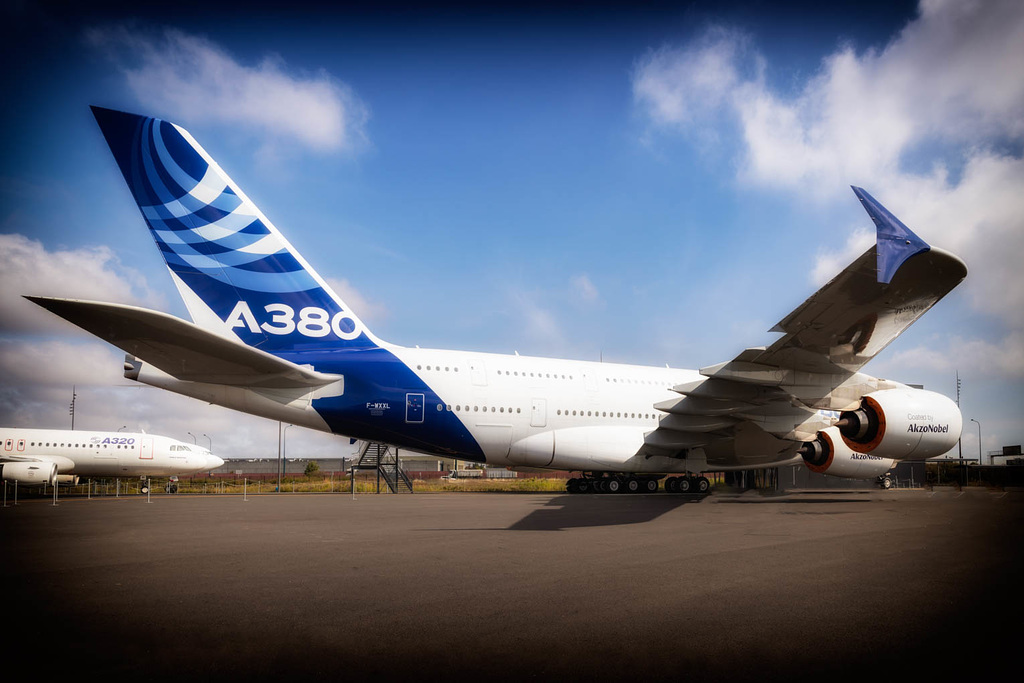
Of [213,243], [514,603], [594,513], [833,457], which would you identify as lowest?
[594,513]

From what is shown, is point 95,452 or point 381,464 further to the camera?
point 95,452

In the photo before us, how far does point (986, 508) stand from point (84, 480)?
147 feet

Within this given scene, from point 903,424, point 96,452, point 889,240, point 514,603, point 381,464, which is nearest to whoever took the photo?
point 514,603

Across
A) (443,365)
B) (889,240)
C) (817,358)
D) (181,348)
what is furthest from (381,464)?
(889,240)

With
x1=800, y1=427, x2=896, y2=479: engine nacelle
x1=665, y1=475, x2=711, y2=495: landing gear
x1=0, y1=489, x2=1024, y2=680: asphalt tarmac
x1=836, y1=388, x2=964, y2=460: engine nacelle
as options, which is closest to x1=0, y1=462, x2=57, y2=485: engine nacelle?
x1=0, y1=489, x2=1024, y2=680: asphalt tarmac

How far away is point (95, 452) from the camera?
3075cm

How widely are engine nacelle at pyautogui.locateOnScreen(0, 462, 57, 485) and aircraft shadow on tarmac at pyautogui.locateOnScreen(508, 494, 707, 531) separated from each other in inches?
987

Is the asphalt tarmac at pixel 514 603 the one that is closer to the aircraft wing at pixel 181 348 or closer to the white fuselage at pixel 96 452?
the aircraft wing at pixel 181 348

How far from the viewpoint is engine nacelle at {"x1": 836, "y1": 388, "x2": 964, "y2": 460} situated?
535 inches

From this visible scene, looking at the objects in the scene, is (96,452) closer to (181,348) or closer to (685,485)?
(181,348)

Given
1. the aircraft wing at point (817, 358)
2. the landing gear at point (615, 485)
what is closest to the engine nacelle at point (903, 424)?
the aircraft wing at point (817, 358)

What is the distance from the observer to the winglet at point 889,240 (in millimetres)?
9309

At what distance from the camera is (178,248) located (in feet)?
41.2

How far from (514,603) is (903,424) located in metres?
12.4
